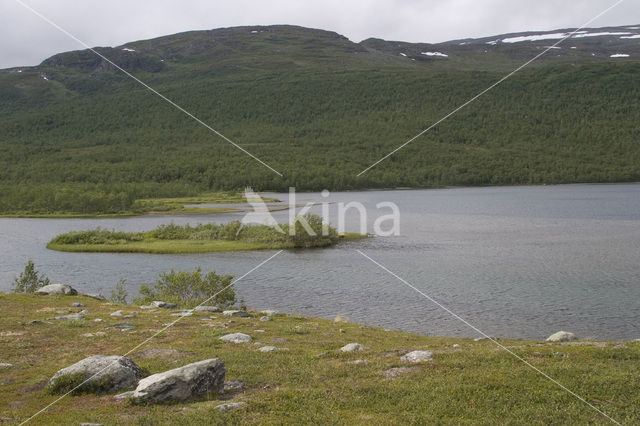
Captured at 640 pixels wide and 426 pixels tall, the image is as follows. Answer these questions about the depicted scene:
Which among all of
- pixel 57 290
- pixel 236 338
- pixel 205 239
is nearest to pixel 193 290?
pixel 57 290

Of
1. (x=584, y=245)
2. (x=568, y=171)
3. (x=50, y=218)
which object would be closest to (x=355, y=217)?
(x=584, y=245)

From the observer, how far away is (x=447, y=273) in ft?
145

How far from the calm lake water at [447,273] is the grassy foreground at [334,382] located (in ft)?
41.0

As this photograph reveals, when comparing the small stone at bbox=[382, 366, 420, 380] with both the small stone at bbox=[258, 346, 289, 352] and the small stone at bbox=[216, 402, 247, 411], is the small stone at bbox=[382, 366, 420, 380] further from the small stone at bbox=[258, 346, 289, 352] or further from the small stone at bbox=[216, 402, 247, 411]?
the small stone at bbox=[258, 346, 289, 352]

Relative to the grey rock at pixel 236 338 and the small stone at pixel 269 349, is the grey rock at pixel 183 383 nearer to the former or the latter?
the small stone at pixel 269 349

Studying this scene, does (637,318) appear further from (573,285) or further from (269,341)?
(269,341)

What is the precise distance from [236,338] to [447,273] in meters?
29.0

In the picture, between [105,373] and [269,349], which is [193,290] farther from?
[105,373]

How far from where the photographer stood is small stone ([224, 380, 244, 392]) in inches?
485

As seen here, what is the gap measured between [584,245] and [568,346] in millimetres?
47085

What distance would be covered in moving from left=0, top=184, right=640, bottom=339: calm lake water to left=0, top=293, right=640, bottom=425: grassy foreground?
12.5m

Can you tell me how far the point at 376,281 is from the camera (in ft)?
134

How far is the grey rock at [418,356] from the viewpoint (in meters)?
14.0

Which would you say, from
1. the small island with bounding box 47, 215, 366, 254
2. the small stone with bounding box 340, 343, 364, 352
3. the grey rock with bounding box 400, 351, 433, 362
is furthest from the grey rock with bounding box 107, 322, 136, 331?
the small island with bounding box 47, 215, 366, 254
